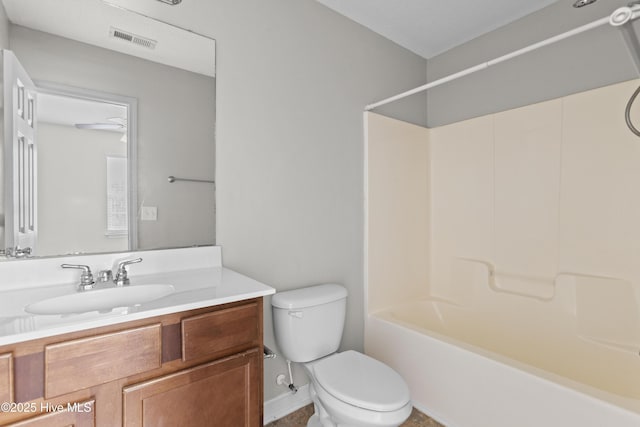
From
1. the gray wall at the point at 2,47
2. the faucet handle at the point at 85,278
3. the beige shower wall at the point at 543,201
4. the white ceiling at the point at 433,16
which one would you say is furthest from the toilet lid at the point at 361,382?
the white ceiling at the point at 433,16

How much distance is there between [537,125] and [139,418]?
8.37 ft

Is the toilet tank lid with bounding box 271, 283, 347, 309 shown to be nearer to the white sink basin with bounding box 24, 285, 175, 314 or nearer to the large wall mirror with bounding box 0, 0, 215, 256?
the large wall mirror with bounding box 0, 0, 215, 256

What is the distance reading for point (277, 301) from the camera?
1703mm

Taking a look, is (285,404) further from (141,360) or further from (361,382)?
(141,360)

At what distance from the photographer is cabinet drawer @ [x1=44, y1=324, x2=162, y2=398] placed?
0.85 metres

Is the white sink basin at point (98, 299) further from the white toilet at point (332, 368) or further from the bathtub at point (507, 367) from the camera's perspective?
the bathtub at point (507, 367)

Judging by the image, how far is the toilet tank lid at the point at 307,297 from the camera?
169 cm

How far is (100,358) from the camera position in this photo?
3.00 feet

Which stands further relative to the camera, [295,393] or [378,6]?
[378,6]

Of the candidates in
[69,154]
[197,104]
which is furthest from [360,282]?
[69,154]

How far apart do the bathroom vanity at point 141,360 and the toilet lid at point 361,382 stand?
14.5 inches

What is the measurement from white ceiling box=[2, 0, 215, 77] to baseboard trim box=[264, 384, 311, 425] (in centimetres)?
178

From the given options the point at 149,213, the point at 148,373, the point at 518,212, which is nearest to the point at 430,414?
the point at 518,212

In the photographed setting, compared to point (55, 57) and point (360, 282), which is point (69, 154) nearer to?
point (55, 57)
